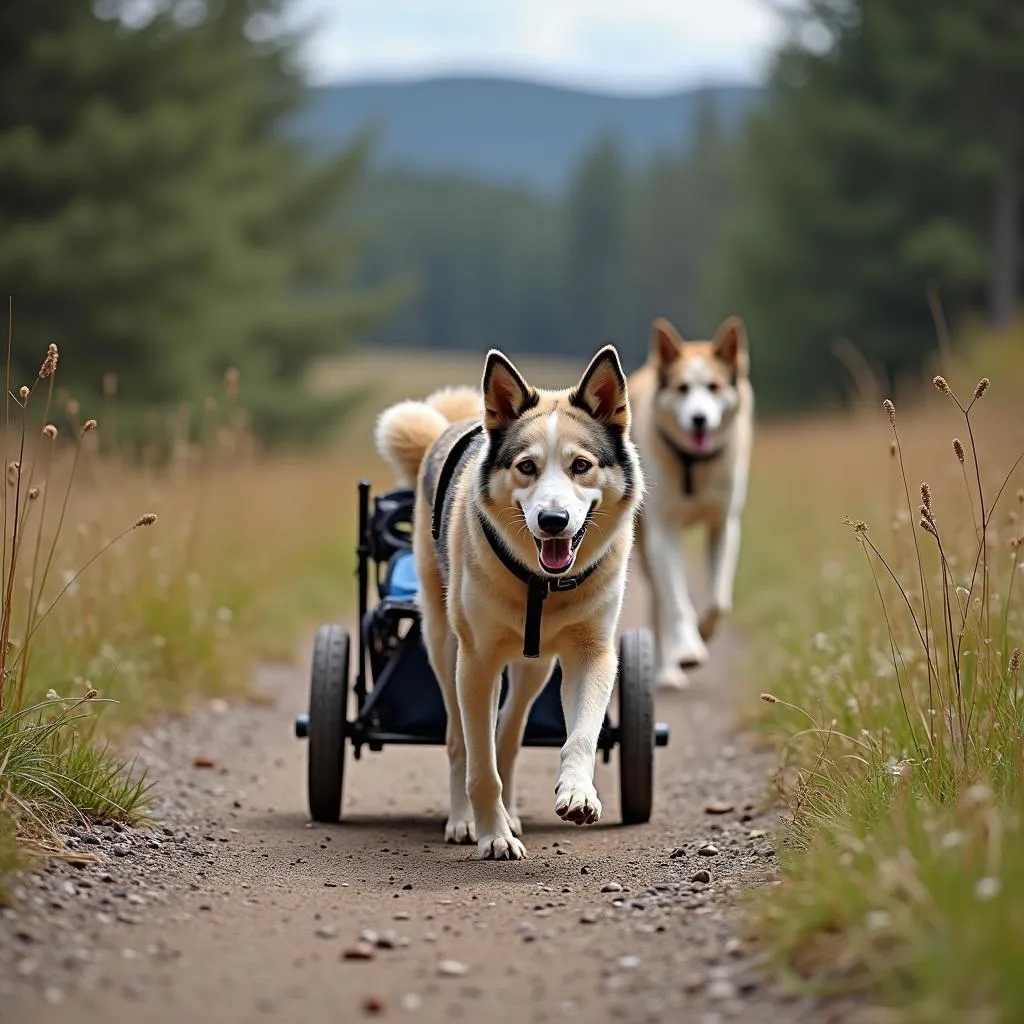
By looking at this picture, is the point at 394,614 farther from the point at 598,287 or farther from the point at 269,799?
the point at 598,287

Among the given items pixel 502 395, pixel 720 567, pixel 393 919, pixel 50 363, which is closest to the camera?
pixel 393 919

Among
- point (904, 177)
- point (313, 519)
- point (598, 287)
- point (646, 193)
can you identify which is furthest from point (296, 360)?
point (598, 287)

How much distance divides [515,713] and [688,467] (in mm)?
3585

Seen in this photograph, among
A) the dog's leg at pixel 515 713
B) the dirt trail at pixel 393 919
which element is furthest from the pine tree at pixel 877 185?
the dog's leg at pixel 515 713

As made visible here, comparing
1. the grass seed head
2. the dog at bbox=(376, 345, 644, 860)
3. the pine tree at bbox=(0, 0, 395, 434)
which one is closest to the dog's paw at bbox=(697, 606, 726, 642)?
the dog at bbox=(376, 345, 644, 860)

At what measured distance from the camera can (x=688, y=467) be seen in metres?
8.41

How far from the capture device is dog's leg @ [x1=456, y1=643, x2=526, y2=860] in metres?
4.62

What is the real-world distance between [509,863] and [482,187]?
302 feet

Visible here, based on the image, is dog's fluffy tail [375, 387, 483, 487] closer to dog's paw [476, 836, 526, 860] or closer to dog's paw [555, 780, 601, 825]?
dog's paw [476, 836, 526, 860]

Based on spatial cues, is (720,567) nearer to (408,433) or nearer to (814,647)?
(814,647)

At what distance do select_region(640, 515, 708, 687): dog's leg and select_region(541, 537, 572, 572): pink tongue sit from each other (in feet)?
11.4

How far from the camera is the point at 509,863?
462cm

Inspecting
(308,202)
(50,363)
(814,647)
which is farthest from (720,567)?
(308,202)

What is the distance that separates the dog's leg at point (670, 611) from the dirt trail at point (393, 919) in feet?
6.27
